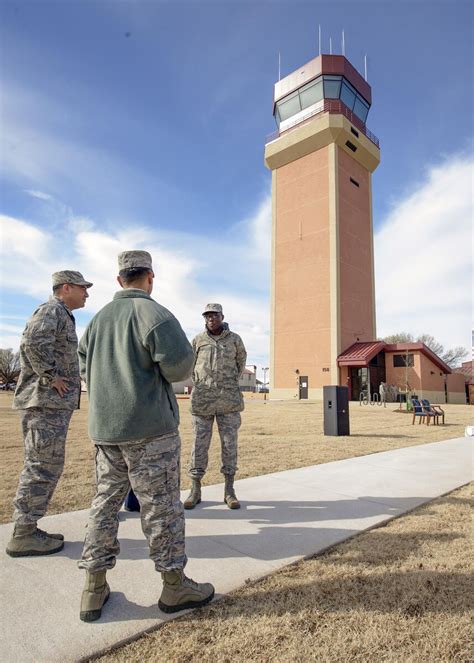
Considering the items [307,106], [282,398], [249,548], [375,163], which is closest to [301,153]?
[307,106]

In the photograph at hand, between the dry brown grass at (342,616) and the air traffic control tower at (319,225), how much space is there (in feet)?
91.8

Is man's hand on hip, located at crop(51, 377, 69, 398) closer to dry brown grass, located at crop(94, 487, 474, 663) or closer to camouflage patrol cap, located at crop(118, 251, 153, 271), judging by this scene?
camouflage patrol cap, located at crop(118, 251, 153, 271)

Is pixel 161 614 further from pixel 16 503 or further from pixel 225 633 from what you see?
pixel 16 503

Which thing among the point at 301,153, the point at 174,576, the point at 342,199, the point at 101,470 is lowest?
the point at 174,576

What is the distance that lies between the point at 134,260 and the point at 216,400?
207 centimetres

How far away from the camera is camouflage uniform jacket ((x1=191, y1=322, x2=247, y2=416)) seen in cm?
426

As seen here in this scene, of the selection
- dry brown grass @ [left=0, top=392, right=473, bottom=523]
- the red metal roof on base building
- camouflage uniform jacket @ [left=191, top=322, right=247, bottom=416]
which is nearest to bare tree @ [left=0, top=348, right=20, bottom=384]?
the red metal roof on base building

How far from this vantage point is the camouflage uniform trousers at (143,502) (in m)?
2.24

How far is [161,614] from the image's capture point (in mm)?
2195

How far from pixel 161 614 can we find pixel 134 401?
1.13 metres

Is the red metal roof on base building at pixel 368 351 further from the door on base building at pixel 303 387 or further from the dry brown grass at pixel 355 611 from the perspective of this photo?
the dry brown grass at pixel 355 611

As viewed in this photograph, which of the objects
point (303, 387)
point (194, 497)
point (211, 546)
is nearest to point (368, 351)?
point (303, 387)

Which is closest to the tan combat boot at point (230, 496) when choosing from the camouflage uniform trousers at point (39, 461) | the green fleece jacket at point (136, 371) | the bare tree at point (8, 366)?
the camouflage uniform trousers at point (39, 461)

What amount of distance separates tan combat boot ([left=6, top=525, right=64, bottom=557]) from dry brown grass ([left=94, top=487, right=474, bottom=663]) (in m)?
1.28
